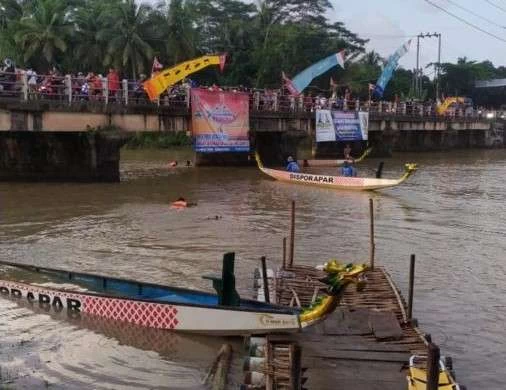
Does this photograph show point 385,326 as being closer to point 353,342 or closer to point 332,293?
point 353,342

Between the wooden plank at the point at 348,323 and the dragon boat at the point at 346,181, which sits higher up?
the dragon boat at the point at 346,181

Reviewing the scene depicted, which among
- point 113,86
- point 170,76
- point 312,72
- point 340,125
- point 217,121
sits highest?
point 312,72

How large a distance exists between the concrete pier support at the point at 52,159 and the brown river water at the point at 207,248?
104cm

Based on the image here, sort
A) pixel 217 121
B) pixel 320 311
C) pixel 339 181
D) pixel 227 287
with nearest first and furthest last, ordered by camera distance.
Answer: pixel 320 311, pixel 227 287, pixel 339 181, pixel 217 121

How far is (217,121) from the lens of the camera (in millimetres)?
30438

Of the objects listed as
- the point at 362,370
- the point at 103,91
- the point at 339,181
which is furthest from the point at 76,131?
the point at 362,370

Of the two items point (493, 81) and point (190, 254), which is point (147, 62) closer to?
point (190, 254)

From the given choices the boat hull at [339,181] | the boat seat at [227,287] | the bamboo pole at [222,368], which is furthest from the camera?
the boat hull at [339,181]

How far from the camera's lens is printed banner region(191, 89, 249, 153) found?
30.0 meters

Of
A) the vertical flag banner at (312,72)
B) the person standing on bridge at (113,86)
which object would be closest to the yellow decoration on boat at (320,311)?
the person standing on bridge at (113,86)

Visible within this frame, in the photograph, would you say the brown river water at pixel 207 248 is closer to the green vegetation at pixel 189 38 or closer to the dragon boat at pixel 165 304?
the dragon boat at pixel 165 304

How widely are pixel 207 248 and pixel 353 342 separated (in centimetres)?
824

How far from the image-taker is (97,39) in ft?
164

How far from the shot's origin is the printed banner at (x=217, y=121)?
3002 cm
